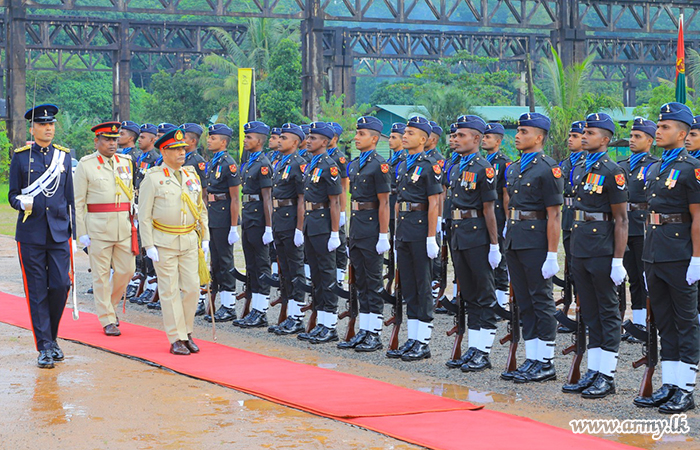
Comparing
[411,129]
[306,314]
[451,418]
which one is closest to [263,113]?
[306,314]

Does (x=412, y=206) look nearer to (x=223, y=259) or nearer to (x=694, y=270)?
(x=694, y=270)

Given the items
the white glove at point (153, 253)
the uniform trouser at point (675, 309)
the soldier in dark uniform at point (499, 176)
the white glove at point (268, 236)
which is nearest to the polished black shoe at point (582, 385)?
the uniform trouser at point (675, 309)

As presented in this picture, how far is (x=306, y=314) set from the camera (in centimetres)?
1090

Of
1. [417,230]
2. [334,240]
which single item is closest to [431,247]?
[417,230]

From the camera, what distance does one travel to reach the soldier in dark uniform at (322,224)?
8.98m

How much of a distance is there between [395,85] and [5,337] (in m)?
44.9

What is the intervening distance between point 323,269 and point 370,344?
0.93m

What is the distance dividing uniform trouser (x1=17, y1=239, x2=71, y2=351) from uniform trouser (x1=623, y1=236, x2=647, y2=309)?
494cm

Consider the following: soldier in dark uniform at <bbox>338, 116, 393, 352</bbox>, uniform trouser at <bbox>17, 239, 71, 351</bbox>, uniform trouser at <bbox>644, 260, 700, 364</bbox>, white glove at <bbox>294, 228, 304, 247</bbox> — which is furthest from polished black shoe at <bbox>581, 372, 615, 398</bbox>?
Answer: uniform trouser at <bbox>17, 239, 71, 351</bbox>

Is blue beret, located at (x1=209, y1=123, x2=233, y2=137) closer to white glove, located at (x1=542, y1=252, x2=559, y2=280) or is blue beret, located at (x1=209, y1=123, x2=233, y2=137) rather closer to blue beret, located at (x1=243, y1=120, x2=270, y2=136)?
blue beret, located at (x1=243, y1=120, x2=270, y2=136)

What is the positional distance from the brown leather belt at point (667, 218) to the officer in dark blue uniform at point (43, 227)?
4563 millimetres

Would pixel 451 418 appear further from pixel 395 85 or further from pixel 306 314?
pixel 395 85

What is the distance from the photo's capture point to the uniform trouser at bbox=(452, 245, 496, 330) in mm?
7672

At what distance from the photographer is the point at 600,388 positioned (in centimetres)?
669
